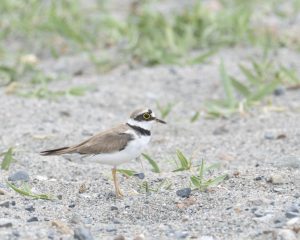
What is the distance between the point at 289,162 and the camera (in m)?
5.54

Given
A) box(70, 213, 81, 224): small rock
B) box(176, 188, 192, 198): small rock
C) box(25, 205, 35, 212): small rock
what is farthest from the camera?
box(176, 188, 192, 198): small rock

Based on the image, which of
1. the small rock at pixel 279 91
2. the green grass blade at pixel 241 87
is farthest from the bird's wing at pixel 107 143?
the small rock at pixel 279 91

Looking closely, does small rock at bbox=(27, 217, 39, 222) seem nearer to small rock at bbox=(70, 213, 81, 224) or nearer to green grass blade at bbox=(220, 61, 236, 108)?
small rock at bbox=(70, 213, 81, 224)

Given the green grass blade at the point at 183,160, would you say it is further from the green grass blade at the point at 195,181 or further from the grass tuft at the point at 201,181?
the green grass blade at the point at 195,181

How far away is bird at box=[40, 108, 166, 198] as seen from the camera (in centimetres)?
513

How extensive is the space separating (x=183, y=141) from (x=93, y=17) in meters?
3.64

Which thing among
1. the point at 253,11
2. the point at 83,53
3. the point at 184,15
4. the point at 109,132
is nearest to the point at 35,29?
the point at 83,53

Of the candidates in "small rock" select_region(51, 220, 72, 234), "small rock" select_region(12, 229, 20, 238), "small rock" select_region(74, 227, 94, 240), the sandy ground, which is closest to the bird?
the sandy ground

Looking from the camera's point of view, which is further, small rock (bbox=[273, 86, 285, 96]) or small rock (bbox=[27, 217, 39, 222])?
small rock (bbox=[273, 86, 285, 96])

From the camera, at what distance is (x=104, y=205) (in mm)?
4930

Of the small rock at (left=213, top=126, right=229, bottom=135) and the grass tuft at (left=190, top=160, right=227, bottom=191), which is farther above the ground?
the grass tuft at (left=190, top=160, right=227, bottom=191)

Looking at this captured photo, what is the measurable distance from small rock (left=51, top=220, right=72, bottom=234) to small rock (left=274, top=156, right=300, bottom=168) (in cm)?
187

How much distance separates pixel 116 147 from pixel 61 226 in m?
0.99

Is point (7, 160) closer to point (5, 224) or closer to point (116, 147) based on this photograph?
point (116, 147)
